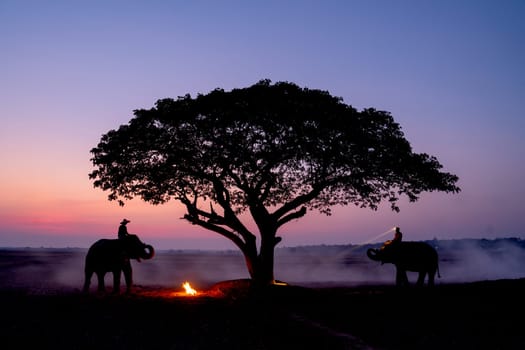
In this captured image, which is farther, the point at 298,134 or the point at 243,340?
the point at 298,134

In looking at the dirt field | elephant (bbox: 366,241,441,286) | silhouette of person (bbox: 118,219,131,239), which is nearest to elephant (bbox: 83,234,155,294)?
silhouette of person (bbox: 118,219,131,239)

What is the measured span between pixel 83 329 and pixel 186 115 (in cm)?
1253

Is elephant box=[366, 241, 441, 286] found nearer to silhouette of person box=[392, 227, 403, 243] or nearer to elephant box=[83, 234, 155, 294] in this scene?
silhouette of person box=[392, 227, 403, 243]

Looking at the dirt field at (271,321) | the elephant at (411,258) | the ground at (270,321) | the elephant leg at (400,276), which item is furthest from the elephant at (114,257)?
the elephant leg at (400,276)

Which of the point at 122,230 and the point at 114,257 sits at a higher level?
the point at 122,230

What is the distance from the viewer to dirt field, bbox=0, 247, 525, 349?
48.8 ft

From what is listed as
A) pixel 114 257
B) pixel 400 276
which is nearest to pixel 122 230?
pixel 114 257

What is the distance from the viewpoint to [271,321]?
57.4ft

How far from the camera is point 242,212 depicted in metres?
29.0

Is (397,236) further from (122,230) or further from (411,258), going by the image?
(122,230)

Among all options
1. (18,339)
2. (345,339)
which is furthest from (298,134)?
(18,339)

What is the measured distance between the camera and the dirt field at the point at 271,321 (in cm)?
1486

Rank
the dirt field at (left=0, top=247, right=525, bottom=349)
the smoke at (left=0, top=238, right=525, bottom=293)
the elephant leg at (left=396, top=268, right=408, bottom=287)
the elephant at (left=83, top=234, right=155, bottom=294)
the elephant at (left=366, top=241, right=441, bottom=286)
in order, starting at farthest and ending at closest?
the smoke at (left=0, top=238, right=525, bottom=293) < the elephant at (left=366, top=241, right=441, bottom=286) < the elephant leg at (left=396, top=268, right=408, bottom=287) < the elephant at (left=83, top=234, right=155, bottom=294) < the dirt field at (left=0, top=247, right=525, bottom=349)

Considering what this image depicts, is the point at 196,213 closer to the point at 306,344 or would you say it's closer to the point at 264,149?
the point at 264,149
